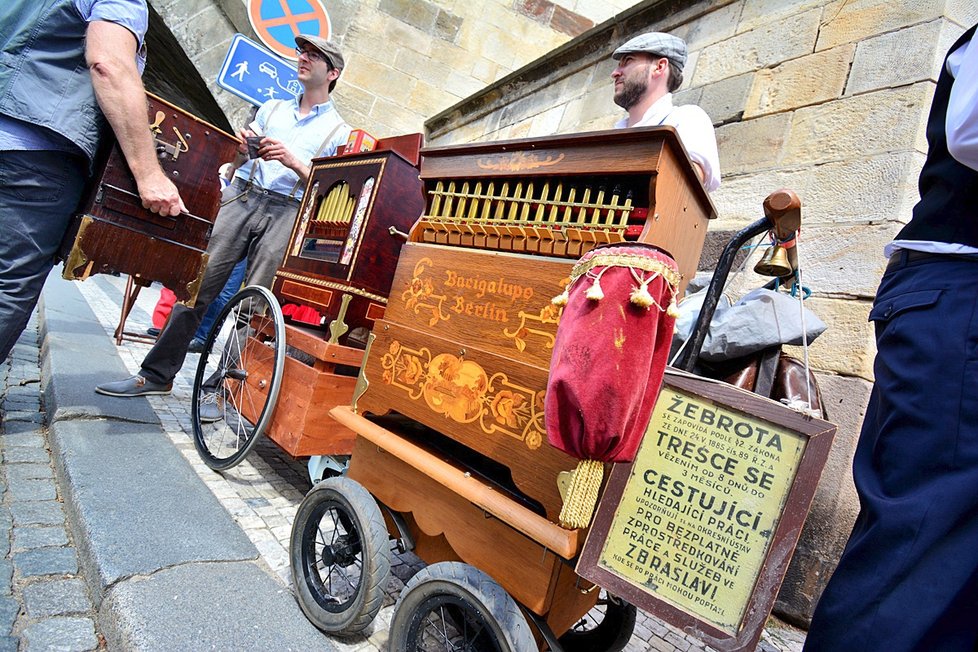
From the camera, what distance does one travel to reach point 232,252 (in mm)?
3100

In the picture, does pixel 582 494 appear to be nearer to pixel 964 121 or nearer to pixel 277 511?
pixel 964 121

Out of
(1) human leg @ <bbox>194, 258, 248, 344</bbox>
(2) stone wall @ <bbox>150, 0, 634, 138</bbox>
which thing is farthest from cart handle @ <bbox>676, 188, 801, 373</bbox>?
(2) stone wall @ <bbox>150, 0, 634, 138</bbox>

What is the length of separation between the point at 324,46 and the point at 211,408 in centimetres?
229

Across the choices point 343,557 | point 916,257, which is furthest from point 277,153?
point 916,257

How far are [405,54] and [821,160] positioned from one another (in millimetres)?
6404

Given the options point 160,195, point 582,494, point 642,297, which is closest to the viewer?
point 642,297

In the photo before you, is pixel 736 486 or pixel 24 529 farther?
pixel 24 529

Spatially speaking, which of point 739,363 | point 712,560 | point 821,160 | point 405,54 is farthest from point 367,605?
point 405,54

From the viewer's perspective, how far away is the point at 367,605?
1.40 meters

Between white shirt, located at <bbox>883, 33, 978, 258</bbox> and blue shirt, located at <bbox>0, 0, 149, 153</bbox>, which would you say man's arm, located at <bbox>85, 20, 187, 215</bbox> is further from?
white shirt, located at <bbox>883, 33, 978, 258</bbox>

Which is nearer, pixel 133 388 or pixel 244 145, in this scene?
pixel 244 145

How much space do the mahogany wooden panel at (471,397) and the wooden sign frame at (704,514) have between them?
0.16 m

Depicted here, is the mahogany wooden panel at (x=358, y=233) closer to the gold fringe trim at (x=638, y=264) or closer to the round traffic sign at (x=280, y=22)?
the gold fringe trim at (x=638, y=264)

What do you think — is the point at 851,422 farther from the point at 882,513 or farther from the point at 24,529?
the point at 24,529
